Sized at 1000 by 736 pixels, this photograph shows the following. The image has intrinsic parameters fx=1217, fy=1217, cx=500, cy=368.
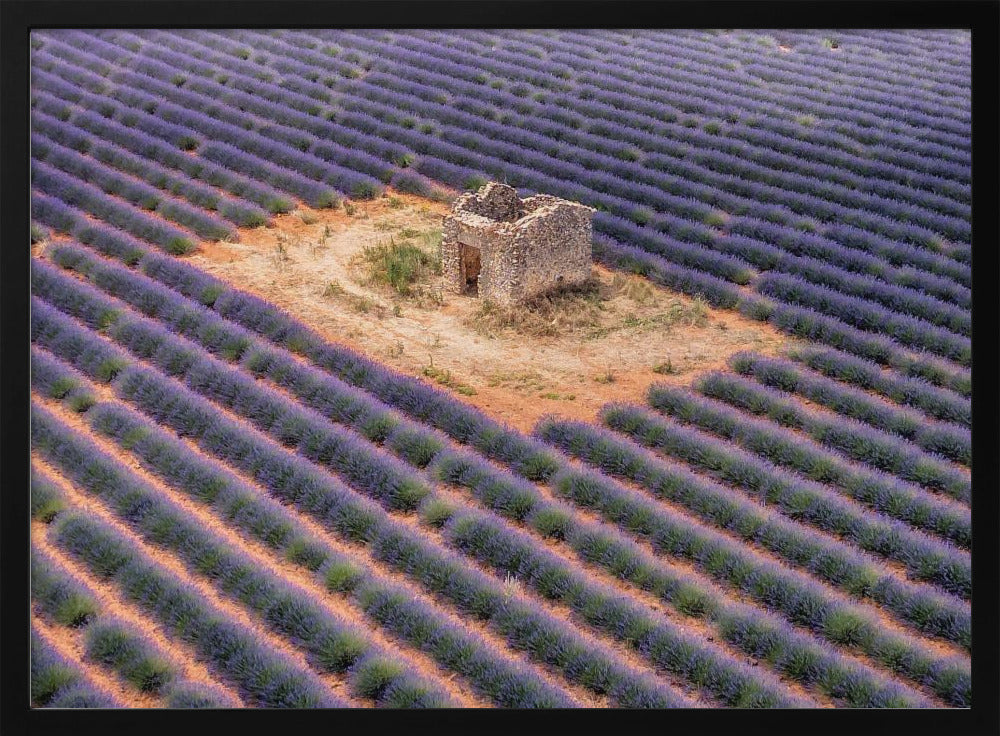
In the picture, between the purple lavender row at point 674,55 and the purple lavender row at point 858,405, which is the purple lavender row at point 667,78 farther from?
the purple lavender row at point 858,405

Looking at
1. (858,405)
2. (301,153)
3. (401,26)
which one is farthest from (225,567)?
(301,153)

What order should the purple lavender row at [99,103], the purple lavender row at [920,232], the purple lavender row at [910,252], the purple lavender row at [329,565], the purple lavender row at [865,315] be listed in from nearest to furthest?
the purple lavender row at [329,565], the purple lavender row at [865,315], the purple lavender row at [99,103], the purple lavender row at [910,252], the purple lavender row at [920,232]

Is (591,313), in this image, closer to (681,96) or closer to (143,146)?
(681,96)

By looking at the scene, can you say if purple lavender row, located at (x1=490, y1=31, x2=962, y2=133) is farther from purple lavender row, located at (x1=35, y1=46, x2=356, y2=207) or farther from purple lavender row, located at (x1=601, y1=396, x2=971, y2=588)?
purple lavender row, located at (x1=601, y1=396, x2=971, y2=588)

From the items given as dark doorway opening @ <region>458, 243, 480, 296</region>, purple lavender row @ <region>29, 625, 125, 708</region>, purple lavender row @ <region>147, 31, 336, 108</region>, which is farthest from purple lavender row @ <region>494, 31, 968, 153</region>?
purple lavender row @ <region>29, 625, 125, 708</region>

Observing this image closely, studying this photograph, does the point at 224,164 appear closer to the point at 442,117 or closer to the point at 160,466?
the point at 442,117

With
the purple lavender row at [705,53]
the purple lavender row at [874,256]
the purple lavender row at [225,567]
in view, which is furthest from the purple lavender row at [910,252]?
the purple lavender row at [225,567]
